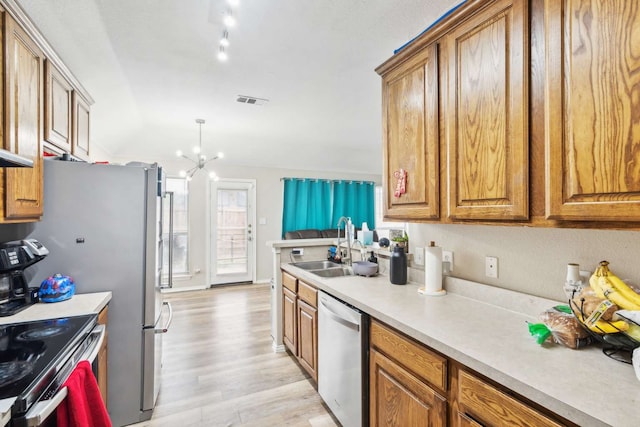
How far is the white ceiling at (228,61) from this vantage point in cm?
184

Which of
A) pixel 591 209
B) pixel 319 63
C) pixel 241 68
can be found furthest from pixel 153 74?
pixel 591 209

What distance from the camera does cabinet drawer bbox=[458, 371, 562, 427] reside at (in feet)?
2.85

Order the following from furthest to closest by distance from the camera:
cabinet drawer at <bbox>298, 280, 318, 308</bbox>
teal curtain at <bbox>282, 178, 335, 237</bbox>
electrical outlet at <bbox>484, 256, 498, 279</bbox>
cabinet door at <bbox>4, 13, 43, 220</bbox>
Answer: teal curtain at <bbox>282, 178, 335, 237</bbox>, cabinet drawer at <bbox>298, 280, 318, 308</bbox>, electrical outlet at <bbox>484, 256, 498, 279</bbox>, cabinet door at <bbox>4, 13, 43, 220</bbox>

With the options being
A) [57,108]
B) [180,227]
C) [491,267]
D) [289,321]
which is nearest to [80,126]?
[57,108]

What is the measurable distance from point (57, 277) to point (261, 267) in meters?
4.23

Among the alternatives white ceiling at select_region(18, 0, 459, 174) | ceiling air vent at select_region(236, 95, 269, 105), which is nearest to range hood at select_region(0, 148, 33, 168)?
white ceiling at select_region(18, 0, 459, 174)

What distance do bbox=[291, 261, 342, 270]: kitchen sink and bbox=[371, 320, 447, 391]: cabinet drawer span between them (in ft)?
4.62

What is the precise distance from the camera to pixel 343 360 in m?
1.83

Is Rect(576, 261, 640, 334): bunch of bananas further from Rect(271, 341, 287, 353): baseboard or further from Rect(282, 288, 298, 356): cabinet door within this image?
Rect(271, 341, 287, 353): baseboard

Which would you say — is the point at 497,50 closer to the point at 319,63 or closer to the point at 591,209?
the point at 591,209

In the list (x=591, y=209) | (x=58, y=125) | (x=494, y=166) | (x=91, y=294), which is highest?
(x=58, y=125)

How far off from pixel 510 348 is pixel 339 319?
3.16 ft

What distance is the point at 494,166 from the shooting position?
1.30 metres

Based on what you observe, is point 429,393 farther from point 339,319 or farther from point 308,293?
point 308,293
